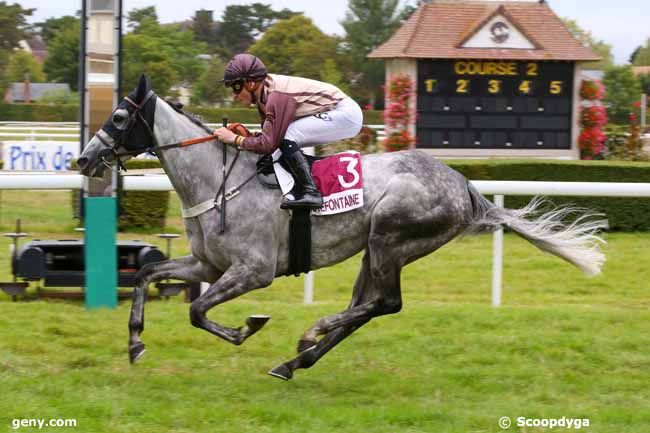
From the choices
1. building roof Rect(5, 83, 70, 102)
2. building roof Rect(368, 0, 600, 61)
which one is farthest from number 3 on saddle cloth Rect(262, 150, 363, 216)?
building roof Rect(5, 83, 70, 102)

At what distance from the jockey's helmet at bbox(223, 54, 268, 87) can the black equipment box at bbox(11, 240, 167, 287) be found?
2.06 m

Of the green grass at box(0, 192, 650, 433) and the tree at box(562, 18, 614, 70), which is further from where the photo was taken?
the tree at box(562, 18, 614, 70)

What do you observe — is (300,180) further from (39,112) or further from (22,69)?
(22,69)

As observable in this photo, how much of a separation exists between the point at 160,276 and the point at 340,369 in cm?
106

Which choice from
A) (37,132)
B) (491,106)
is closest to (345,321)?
(491,106)

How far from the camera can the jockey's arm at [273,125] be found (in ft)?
16.7

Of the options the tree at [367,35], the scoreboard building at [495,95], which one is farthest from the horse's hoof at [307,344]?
the tree at [367,35]

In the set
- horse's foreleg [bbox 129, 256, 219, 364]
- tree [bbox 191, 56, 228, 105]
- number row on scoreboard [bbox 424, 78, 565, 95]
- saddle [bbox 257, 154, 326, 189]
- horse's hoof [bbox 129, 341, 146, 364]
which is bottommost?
horse's hoof [bbox 129, 341, 146, 364]

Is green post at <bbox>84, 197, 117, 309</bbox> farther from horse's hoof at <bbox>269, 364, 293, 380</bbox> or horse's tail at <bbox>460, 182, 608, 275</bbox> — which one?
horse's tail at <bbox>460, 182, 608, 275</bbox>

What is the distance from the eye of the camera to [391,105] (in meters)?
14.9

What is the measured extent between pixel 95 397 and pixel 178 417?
0.48m

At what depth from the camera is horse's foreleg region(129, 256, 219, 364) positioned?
5258mm

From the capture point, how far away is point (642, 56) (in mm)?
91438

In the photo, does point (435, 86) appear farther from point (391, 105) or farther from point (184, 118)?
point (184, 118)
